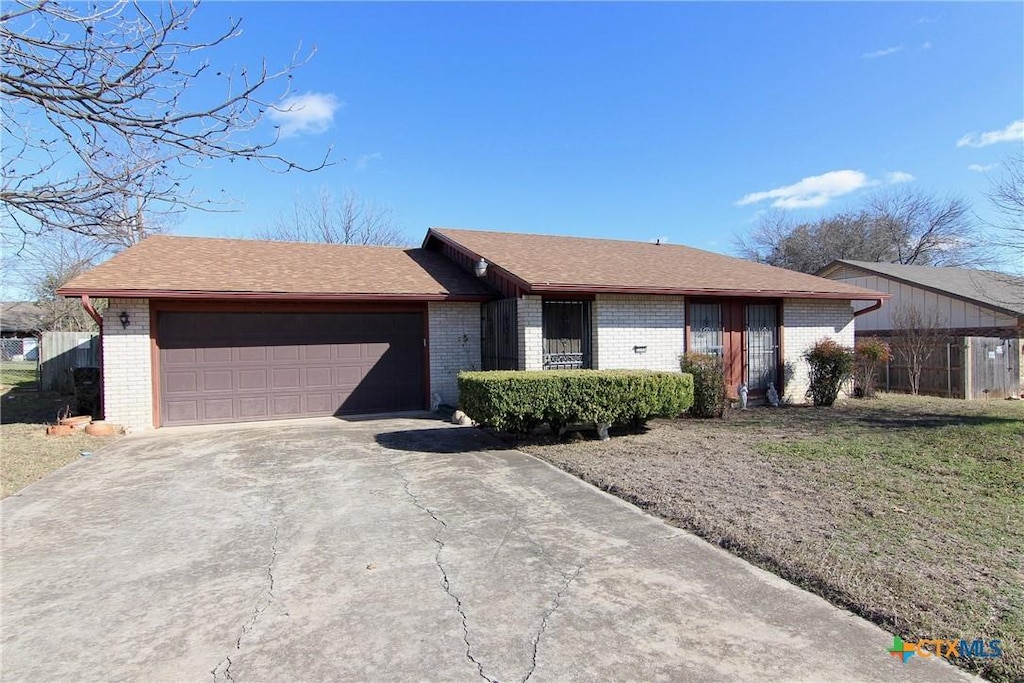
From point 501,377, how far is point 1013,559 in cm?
558

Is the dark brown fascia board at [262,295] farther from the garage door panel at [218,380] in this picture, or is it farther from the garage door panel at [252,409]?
the garage door panel at [252,409]

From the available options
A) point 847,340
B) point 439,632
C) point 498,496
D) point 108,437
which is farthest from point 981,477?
point 108,437

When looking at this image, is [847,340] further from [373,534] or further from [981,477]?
[373,534]

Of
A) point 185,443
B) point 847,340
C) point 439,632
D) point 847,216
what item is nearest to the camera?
point 439,632

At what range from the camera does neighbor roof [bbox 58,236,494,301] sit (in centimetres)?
1004

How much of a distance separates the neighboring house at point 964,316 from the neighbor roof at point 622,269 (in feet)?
13.1

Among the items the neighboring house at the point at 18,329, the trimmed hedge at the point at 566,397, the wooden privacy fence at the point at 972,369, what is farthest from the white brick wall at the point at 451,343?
Answer: the neighboring house at the point at 18,329

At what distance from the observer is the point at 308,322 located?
37.6 feet

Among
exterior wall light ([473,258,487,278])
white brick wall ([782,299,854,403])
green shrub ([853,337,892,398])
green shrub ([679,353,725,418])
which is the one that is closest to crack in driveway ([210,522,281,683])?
exterior wall light ([473,258,487,278])

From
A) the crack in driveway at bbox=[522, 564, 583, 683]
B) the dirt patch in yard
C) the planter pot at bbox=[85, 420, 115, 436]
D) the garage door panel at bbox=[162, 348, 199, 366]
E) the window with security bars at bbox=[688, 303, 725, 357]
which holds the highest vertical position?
the window with security bars at bbox=[688, 303, 725, 357]

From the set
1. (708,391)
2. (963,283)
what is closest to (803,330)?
(708,391)

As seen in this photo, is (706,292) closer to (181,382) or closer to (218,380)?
(218,380)

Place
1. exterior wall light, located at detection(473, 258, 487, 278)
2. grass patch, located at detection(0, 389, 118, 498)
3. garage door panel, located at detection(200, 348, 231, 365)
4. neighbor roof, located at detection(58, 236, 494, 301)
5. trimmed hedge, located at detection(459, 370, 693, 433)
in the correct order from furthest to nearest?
exterior wall light, located at detection(473, 258, 487, 278) → garage door panel, located at detection(200, 348, 231, 365) → neighbor roof, located at detection(58, 236, 494, 301) → trimmed hedge, located at detection(459, 370, 693, 433) → grass patch, located at detection(0, 389, 118, 498)

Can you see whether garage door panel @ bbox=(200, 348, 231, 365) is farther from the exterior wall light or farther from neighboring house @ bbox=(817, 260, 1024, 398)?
neighboring house @ bbox=(817, 260, 1024, 398)
